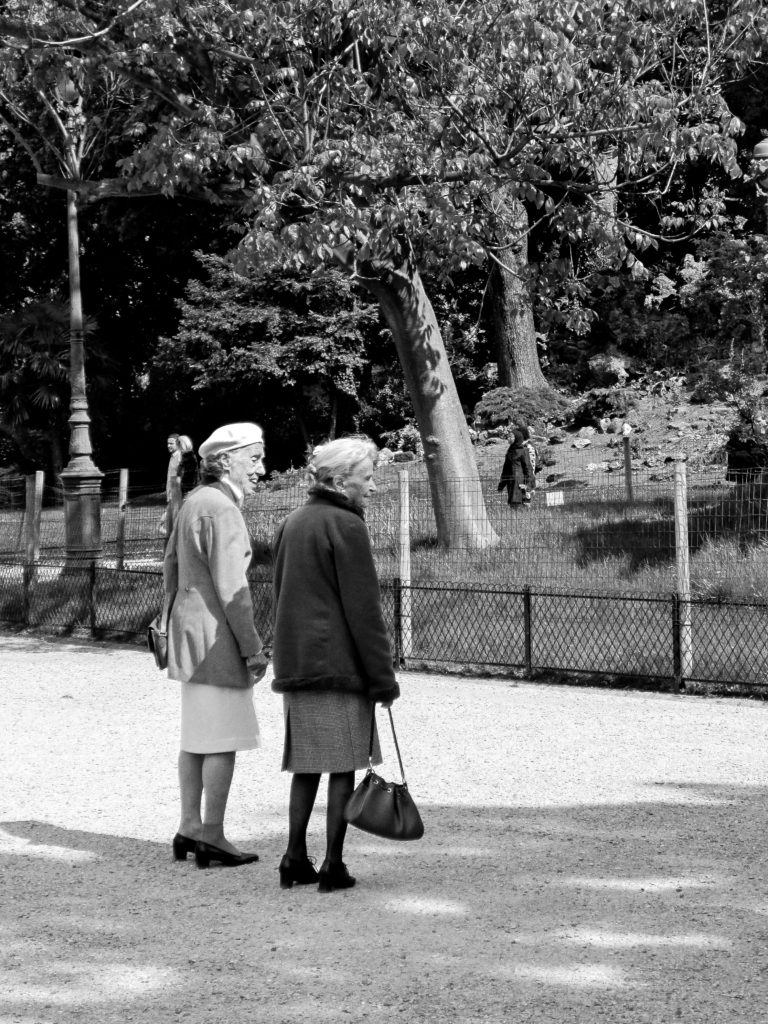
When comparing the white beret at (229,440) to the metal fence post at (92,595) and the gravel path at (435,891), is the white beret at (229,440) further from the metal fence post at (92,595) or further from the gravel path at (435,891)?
the metal fence post at (92,595)

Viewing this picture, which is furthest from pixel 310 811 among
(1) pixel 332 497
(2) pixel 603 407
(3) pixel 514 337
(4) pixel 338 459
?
(3) pixel 514 337

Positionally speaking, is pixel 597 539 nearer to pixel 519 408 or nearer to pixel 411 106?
pixel 411 106

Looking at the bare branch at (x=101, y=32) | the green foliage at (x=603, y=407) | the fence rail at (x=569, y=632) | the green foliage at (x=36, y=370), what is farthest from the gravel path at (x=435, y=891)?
the green foliage at (x=36, y=370)

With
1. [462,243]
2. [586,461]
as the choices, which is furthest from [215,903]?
[586,461]

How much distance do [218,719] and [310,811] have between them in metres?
0.62

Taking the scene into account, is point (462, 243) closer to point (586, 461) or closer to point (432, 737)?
point (432, 737)

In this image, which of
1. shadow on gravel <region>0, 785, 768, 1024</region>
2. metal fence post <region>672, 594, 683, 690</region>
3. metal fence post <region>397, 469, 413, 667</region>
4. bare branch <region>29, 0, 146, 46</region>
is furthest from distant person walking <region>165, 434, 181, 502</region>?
shadow on gravel <region>0, 785, 768, 1024</region>

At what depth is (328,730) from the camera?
5.56 m

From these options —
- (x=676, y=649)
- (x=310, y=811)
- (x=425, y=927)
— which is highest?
(x=676, y=649)

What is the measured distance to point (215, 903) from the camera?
5449 mm

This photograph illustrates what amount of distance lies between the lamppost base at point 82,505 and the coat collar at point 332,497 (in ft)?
44.2

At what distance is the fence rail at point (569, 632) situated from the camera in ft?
35.0

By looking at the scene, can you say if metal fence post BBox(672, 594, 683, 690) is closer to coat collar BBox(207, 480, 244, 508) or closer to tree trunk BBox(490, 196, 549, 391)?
coat collar BBox(207, 480, 244, 508)

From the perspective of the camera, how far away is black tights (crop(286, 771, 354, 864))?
5.58 metres
